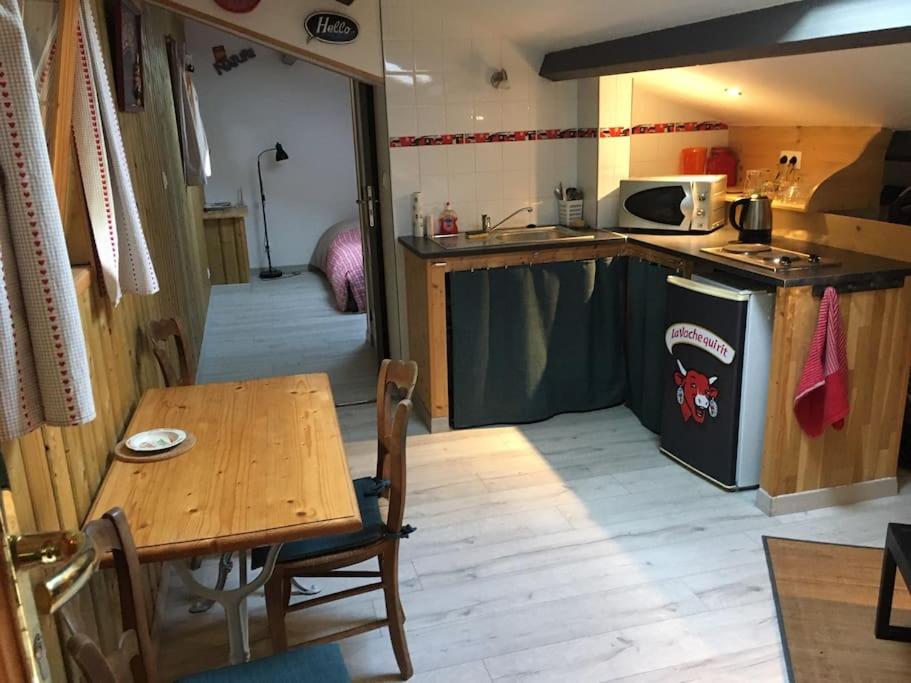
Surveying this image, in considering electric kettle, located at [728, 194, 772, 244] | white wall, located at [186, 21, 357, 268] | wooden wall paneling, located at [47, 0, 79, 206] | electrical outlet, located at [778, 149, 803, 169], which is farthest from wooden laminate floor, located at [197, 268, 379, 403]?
wooden wall paneling, located at [47, 0, 79, 206]

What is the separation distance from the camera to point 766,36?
2451 mm

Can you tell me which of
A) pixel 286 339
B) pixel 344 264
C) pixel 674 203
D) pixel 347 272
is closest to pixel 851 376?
pixel 674 203

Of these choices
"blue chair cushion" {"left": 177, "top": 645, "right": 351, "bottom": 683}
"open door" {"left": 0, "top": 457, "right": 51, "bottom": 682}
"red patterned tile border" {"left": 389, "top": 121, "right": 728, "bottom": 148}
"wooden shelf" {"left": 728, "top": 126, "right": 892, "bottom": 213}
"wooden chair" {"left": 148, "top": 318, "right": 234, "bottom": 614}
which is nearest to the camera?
"open door" {"left": 0, "top": 457, "right": 51, "bottom": 682}

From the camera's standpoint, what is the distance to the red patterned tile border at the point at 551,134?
12.8 feet

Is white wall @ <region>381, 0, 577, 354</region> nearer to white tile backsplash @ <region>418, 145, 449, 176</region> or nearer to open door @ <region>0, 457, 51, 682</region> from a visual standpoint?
white tile backsplash @ <region>418, 145, 449, 176</region>

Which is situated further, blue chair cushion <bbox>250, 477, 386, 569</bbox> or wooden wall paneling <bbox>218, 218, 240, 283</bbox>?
wooden wall paneling <bbox>218, 218, 240, 283</bbox>

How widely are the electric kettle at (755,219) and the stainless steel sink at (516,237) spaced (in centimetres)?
68

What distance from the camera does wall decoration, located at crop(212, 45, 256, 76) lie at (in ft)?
23.8

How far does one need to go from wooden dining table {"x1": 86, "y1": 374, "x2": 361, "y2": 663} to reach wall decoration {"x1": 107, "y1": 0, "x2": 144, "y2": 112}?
1.14 metres

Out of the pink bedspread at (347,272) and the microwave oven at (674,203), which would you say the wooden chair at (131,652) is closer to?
the microwave oven at (674,203)

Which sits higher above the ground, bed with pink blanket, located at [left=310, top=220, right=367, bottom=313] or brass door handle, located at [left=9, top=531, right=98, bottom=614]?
brass door handle, located at [left=9, top=531, right=98, bottom=614]

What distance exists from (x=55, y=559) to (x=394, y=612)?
1.55m

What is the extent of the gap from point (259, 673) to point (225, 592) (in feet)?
1.29

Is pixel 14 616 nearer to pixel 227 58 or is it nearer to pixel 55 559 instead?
pixel 55 559
